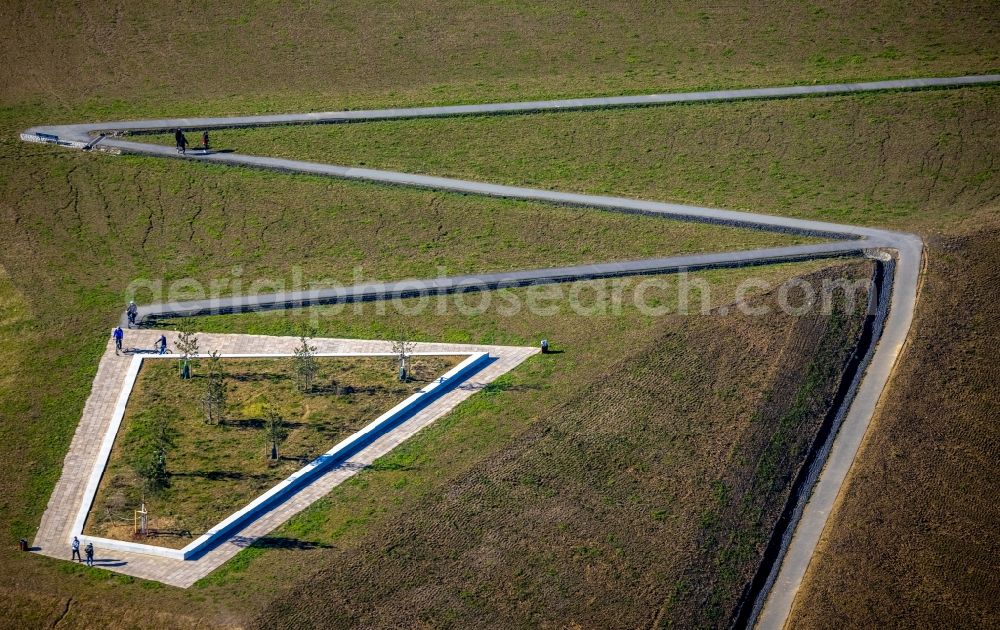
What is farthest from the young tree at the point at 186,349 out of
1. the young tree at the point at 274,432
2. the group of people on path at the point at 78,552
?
the group of people on path at the point at 78,552

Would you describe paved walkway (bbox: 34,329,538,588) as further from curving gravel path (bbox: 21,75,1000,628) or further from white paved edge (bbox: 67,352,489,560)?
curving gravel path (bbox: 21,75,1000,628)

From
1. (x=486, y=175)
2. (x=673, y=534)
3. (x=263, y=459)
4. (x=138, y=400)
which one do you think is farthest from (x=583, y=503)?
(x=486, y=175)

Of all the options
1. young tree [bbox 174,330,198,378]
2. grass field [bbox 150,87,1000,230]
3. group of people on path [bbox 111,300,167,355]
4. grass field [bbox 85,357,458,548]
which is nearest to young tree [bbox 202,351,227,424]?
grass field [bbox 85,357,458,548]

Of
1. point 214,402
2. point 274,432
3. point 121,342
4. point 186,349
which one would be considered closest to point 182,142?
point 121,342

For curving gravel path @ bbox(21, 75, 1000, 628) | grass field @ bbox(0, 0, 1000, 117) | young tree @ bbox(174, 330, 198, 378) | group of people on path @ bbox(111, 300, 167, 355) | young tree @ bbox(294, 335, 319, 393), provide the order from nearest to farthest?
Answer: curving gravel path @ bbox(21, 75, 1000, 628) < young tree @ bbox(294, 335, 319, 393) < young tree @ bbox(174, 330, 198, 378) < group of people on path @ bbox(111, 300, 167, 355) < grass field @ bbox(0, 0, 1000, 117)

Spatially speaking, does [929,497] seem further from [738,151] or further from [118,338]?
[118,338]
